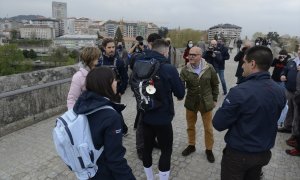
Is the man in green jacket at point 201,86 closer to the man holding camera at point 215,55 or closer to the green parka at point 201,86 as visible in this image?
the green parka at point 201,86

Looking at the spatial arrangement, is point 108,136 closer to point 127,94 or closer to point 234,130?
point 234,130

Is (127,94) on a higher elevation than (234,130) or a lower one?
lower

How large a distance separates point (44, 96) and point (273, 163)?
16.1 ft

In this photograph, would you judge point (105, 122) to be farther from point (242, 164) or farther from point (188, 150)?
point (188, 150)

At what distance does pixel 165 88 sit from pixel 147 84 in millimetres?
236

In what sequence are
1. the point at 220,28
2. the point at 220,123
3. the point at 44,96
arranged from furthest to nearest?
the point at 220,28
the point at 44,96
the point at 220,123

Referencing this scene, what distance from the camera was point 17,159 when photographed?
4.66 m

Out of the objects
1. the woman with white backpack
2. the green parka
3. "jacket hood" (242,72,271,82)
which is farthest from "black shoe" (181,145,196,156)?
the woman with white backpack

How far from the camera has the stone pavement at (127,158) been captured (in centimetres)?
430

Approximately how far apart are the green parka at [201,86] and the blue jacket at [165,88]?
98 cm

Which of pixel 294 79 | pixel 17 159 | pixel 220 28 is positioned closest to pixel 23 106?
pixel 17 159

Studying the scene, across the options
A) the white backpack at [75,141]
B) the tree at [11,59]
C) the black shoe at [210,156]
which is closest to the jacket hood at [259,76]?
the white backpack at [75,141]

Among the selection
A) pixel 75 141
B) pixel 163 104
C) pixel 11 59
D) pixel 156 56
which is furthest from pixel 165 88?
pixel 11 59

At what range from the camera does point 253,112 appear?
8.61 feet
